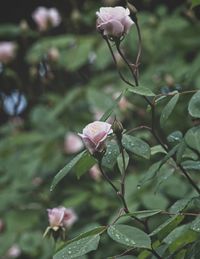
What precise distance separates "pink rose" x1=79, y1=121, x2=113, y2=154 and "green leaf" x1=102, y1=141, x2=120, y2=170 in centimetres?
3

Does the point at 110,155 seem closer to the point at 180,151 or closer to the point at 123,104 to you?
the point at 180,151

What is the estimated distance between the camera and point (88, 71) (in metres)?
2.89

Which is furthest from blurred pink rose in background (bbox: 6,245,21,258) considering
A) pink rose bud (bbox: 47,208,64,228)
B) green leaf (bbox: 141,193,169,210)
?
pink rose bud (bbox: 47,208,64,228)

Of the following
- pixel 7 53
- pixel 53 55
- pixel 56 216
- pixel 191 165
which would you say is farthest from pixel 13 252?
pixel 191 165

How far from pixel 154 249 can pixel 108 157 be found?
0.13 metres

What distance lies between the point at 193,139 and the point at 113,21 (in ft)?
0.59

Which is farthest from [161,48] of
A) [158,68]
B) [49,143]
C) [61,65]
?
[49,143]

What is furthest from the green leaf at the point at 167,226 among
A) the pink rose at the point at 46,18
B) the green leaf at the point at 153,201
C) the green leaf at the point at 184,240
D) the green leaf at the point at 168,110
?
the pink rose at the point at 46,18

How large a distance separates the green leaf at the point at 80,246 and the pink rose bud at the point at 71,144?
1452mm

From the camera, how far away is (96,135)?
0.90 m

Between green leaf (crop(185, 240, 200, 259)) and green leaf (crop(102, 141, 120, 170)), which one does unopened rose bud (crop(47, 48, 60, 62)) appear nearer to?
green leaf (crop(102, 141, 120, 170))

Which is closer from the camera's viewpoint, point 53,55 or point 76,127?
point 76,127

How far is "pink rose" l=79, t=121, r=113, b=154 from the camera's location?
89cm

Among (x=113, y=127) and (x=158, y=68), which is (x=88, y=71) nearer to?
(x=158, y=68)
